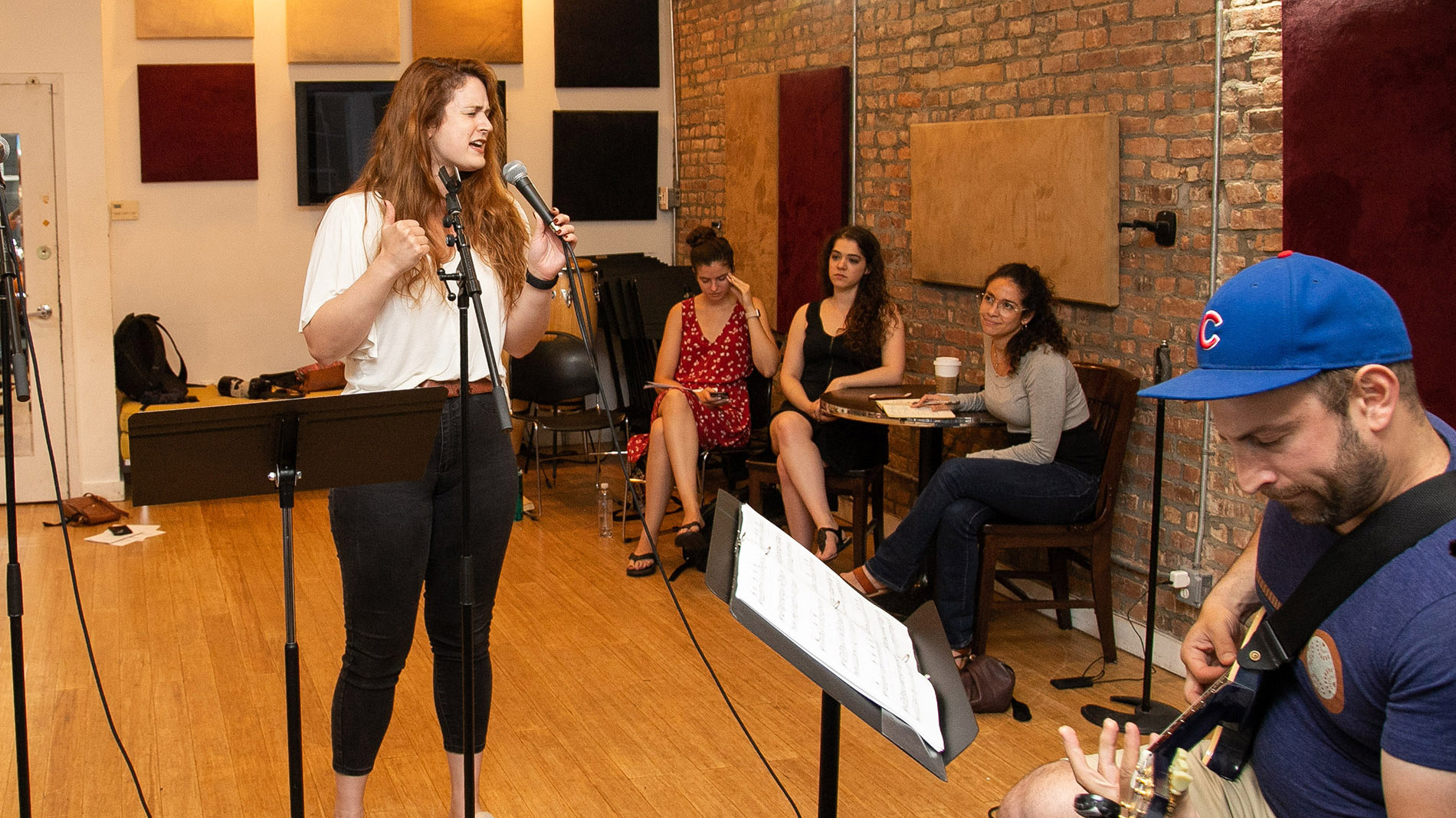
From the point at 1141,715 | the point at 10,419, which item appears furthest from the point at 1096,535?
the point at 10,419

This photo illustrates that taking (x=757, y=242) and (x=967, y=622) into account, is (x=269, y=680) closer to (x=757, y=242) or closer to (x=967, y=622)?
(x=967, y=622)

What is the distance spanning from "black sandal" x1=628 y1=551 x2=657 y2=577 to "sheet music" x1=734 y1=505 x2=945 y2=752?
11.2ft

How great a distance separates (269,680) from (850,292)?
264 cm

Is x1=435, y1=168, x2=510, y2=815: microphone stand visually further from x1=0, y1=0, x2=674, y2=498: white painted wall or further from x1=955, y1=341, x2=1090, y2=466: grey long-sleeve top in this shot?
x1=0, y1=0, x2=674, y2=498: white painted wall

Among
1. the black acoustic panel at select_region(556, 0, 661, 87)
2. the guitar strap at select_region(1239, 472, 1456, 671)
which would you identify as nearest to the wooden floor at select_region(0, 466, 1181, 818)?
the guitar strap at select_region(1239, 472, 1456, 671)

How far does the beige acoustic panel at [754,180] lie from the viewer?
264 inches

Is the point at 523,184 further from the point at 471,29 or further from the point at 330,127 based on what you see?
the point at 471,29

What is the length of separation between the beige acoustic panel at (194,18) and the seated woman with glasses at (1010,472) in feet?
16.2

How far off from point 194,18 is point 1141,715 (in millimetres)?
6146

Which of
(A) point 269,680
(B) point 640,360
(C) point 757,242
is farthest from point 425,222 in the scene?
(C) point 757,242

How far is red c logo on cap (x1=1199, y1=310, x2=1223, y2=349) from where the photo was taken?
161cm

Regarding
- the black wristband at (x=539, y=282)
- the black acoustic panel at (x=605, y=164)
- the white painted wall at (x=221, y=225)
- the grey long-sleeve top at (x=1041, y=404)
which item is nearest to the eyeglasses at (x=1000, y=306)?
the grey long-sleeve top at (x=1041, y=404)

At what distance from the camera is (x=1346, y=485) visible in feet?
5.11

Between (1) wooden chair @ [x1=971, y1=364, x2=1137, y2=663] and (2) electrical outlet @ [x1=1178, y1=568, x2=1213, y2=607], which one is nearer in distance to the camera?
(2) electrical outlet @ [x1=1178, y1=568, x2=1213, y2=607]
